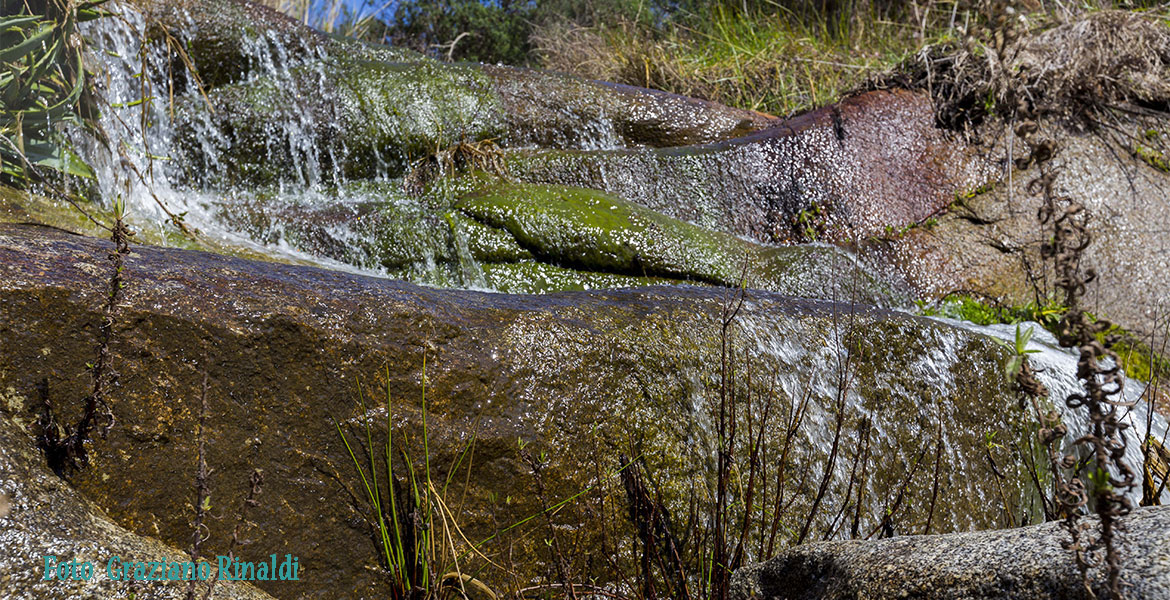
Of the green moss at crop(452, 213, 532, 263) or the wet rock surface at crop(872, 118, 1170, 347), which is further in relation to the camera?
the wet rock surface at crop(872, 118, 1170, 347)

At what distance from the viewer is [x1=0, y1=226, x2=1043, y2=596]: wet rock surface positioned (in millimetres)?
1932

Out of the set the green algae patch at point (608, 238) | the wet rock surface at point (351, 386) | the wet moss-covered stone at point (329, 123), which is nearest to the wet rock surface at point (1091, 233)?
the green algae patch at point (608, 238)

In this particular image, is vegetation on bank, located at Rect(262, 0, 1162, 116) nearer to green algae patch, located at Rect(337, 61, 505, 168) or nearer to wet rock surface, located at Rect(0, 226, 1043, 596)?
green algae patch, located at Rect(337, 61, 505, 168)

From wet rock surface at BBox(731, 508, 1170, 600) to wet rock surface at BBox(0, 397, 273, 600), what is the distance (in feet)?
3.98

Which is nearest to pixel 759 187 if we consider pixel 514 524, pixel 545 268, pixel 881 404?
pixel 545 268

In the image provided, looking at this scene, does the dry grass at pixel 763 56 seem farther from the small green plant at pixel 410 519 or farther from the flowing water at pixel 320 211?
the small green plant at pixel 410 519

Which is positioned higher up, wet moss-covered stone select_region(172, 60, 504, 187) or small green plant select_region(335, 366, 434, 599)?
wet moss-covered stone select_region(172, 60, 504, 187)

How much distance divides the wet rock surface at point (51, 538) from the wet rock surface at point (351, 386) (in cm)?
5

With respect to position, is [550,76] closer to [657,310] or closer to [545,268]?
[545,268]

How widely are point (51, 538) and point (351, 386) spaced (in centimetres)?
69

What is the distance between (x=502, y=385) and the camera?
2281 mm

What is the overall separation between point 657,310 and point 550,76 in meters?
5.13

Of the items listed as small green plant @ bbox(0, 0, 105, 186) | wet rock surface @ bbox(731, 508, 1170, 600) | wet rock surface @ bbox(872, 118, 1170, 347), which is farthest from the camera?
wet rock surface @ bbox(872, 118, 1170, 347)

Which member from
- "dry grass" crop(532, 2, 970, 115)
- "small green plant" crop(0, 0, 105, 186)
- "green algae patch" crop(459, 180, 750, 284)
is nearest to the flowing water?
"small green plant" crop(0, 0, 105, 186)
